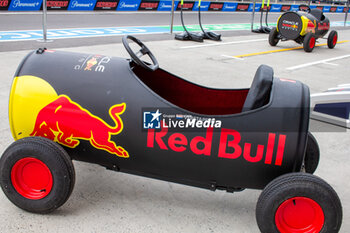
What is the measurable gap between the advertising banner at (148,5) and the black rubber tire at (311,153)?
61.7ft

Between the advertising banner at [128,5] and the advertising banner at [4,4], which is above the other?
the advertising banner at [4,4]

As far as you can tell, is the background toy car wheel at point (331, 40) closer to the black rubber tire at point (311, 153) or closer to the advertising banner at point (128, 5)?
the black rubber tire at point (311, 153)

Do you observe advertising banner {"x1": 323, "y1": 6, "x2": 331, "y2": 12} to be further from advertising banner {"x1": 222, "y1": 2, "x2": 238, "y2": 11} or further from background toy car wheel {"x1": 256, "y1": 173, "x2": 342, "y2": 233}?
background toy car wheel {"x1": 256, "y1": 173, "x2": 342, "y2": 233}

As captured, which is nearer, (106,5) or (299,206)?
(299,206)

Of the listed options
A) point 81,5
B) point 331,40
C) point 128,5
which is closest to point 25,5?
point 81,5

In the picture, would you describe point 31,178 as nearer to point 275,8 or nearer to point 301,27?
point 301,27

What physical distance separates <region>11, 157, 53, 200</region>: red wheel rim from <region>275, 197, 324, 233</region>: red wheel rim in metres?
1.62

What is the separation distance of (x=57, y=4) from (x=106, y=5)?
8.90ft

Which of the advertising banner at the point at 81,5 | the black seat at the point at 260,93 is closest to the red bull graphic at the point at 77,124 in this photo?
the black seat at the point at 260,93

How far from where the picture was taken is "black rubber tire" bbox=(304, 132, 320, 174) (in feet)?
11.2

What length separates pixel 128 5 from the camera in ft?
67.0

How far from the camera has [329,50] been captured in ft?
39.7

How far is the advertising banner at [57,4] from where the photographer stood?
1711cm

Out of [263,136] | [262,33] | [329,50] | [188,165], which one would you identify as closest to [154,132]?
[188,165]
